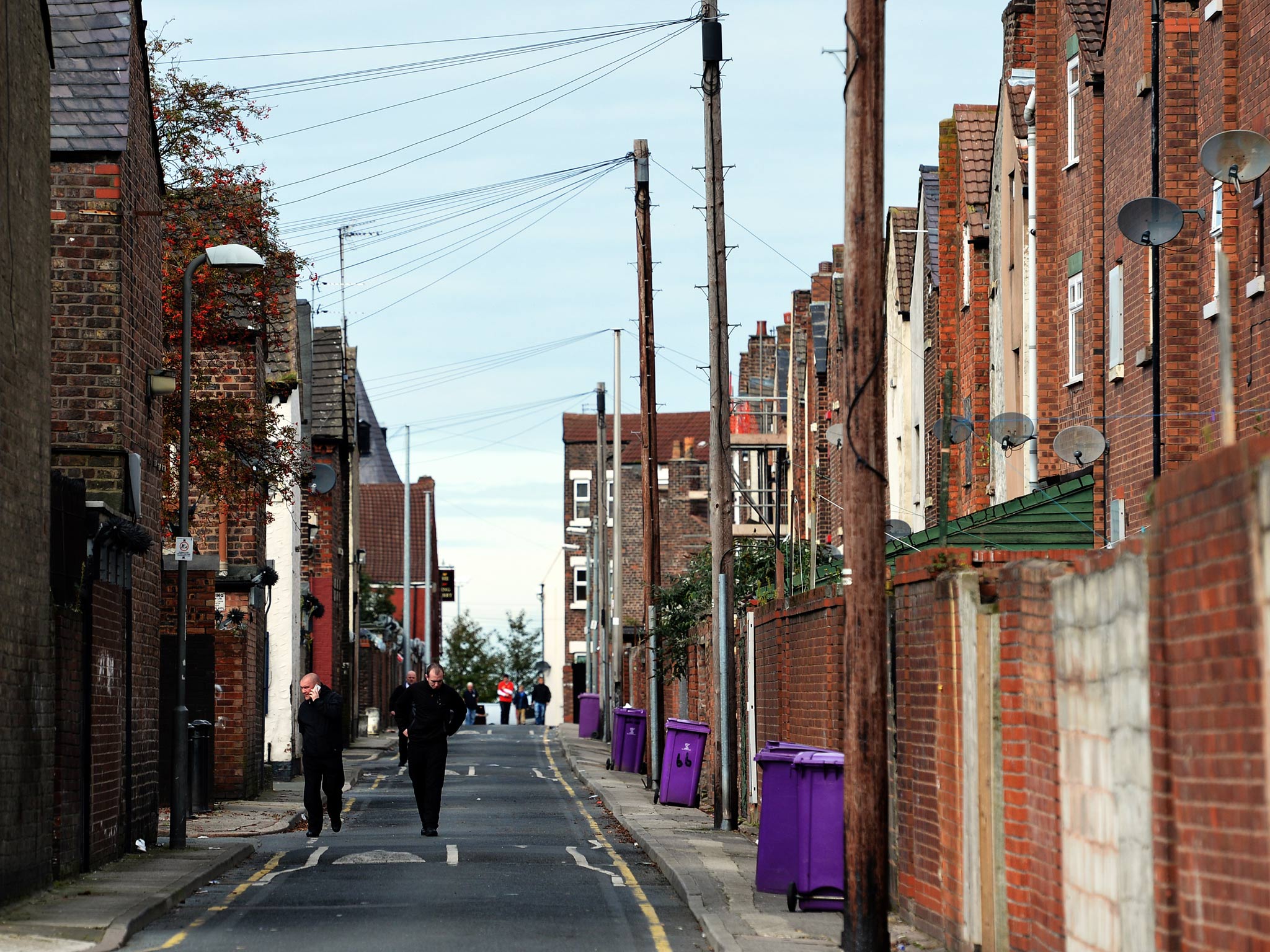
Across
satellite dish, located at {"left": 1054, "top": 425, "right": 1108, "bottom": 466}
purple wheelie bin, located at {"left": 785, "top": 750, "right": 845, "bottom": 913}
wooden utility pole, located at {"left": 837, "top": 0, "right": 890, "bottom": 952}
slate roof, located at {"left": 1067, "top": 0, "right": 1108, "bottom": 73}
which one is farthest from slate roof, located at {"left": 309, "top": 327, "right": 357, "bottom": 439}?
wooden utility pole, located at {"left": 837, "top": 0, "right": 890, "bottom": 952}

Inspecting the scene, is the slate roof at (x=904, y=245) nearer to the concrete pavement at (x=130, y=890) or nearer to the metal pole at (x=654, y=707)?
the metal pole at (x=654, y=707)

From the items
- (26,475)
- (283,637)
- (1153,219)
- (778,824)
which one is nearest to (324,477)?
(283,637)

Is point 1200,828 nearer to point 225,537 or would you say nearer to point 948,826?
point 948,826

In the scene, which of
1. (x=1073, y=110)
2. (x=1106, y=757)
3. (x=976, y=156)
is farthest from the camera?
(x=976, y=156)

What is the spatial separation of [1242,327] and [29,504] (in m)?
11.2

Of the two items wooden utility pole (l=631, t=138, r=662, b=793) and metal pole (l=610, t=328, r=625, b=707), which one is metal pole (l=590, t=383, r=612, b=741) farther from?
wooden utility pole (l=631, t=138, r=662, b=793)

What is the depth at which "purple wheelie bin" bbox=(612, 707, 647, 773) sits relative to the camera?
34656 mm

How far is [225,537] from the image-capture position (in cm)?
2962

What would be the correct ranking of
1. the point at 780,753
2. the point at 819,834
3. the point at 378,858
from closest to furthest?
the point at 819,834 < the point at 780,753 < the point at 378,858

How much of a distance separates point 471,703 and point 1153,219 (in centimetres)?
5864

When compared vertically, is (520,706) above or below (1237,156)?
below

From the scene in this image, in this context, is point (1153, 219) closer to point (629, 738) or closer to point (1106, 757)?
point (1106, 757)

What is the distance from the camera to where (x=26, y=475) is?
578 inches

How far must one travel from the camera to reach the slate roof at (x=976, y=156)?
30703 mm
